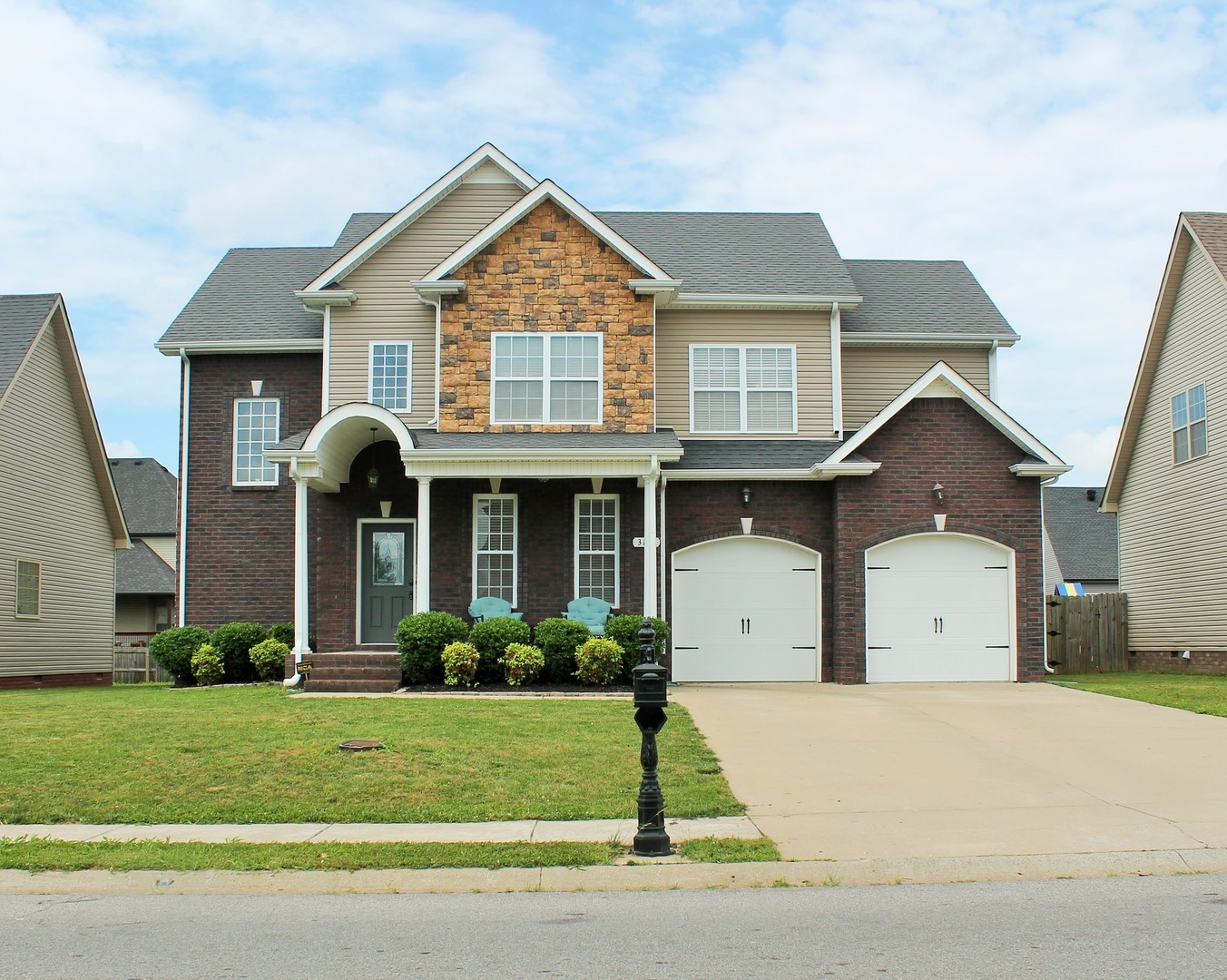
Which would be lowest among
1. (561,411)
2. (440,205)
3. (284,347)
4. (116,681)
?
(116,681)

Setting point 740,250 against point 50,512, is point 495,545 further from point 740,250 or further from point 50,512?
point 50,512

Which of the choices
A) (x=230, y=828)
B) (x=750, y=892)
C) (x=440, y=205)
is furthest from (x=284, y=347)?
(x=750, y=892)

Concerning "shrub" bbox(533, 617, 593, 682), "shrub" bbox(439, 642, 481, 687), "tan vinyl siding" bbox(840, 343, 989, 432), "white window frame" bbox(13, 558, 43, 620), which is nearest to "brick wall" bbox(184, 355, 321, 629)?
"white window frame" bbox(13, 558, 43, 620)

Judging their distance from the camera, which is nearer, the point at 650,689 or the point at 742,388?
the point at 650,689

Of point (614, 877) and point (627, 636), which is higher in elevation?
point (627, 636)

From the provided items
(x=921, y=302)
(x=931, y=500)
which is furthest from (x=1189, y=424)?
(x=931, y=500)

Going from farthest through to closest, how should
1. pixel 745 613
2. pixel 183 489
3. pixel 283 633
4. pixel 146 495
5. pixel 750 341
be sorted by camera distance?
pixel 146 495, pixel 183 489, pixel 750 341, pixel 283 633, pixel 745 613

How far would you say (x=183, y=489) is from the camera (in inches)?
880

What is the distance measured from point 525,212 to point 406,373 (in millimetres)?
3657

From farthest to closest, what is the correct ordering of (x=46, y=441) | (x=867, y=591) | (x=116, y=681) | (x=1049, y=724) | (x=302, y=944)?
(x=116, y=681) < (x=46, y=441) < (x=867, y=591) < (x=1049, y=724) < (x=302, y=944)

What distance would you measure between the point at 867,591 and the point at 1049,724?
21.0 feet

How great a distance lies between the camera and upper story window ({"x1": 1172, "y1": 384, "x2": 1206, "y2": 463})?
23344 millimetres

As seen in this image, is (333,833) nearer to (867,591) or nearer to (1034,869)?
(1034,869)

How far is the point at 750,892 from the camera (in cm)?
730
